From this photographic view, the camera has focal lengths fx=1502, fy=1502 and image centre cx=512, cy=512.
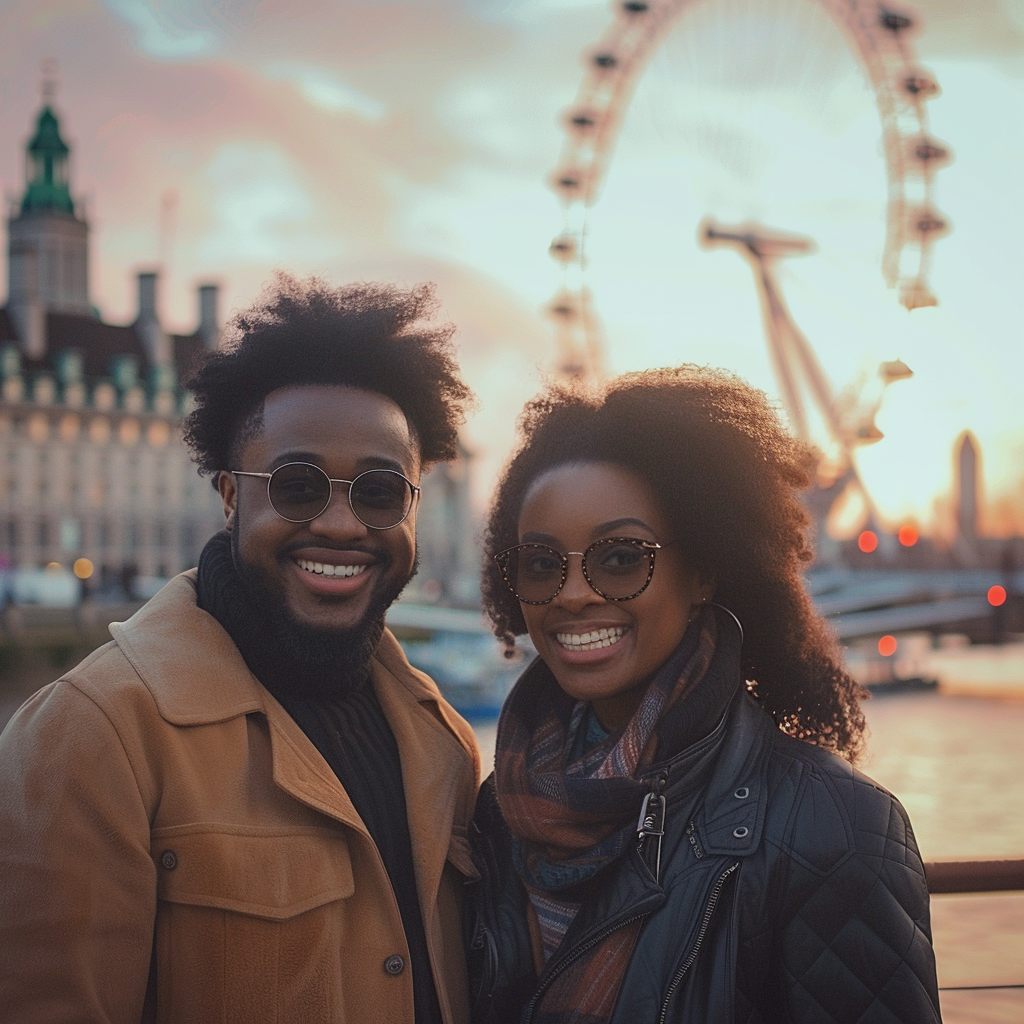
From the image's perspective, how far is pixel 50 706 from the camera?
197 centimetres

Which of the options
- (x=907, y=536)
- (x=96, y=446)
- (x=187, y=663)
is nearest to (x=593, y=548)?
(x=187, y=663)

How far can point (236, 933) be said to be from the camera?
6.53ft

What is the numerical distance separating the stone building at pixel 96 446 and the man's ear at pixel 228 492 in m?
45.2

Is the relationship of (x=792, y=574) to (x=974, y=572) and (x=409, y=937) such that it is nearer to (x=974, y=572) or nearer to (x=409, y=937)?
(x=409, y=937)

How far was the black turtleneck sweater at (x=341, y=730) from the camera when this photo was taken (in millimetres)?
2184

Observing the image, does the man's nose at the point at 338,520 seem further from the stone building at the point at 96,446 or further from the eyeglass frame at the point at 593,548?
the stone building at the point at 96,446

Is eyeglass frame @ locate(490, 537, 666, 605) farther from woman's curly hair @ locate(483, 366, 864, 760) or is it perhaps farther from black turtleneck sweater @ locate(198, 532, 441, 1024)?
black turtleneck sweater @ locate(198, 532, 441, 1024)

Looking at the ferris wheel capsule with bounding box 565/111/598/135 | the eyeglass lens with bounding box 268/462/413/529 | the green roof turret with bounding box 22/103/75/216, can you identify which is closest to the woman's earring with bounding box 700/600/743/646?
the eyeglass lens with bounding box 268/462/413/529

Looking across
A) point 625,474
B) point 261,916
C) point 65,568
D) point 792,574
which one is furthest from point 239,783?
point 65,568

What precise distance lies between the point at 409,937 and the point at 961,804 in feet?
60.4

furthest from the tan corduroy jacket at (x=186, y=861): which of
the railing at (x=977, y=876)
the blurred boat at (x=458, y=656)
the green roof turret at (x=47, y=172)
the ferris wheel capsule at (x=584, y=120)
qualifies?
the green roof turret at (x=47, y=172)

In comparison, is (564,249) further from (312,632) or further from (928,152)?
(312,632)

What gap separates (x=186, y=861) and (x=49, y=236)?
59.1 metres

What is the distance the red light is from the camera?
4303cm
